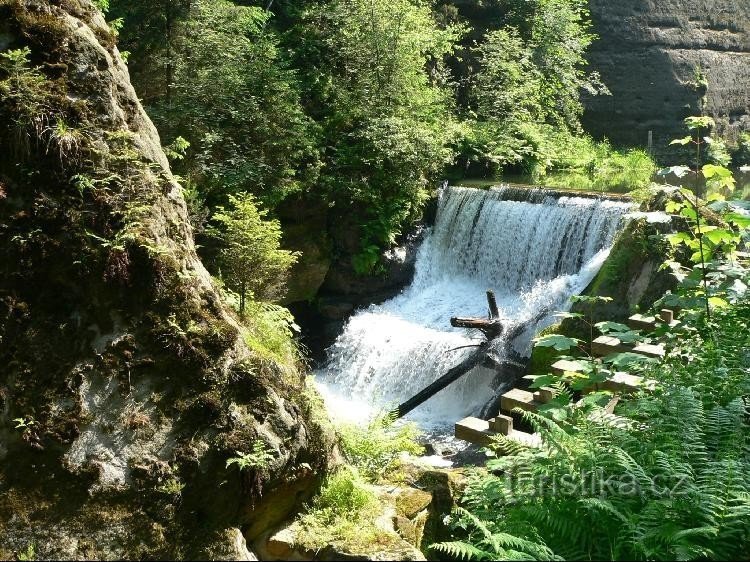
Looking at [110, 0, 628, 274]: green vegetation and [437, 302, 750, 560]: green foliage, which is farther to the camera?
[110, 0, 628, 274]: green vegetation

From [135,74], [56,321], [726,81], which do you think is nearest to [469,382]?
[56,321]

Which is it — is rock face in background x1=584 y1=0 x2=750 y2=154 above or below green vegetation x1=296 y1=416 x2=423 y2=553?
above

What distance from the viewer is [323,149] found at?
41.3 ft

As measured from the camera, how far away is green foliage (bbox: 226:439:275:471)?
10.6ft

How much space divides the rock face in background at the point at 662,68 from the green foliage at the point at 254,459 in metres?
21.1

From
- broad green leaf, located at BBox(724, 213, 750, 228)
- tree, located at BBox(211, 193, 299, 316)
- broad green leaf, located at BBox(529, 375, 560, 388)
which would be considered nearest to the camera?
broad green leaf, located at BBox(724, 213, 750, 228)

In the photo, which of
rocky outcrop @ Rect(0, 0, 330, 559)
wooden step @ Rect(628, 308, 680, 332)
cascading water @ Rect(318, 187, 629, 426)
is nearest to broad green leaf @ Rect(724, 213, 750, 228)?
wooden step @ Rect(628, 308, 680, 332)

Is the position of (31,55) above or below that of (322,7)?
below

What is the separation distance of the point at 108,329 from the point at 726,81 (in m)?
24.3

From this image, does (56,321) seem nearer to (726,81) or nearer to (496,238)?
(496,238)

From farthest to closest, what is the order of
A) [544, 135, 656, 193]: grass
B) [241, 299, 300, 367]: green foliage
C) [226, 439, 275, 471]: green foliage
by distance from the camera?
1. [544, 135, 656, 193]: grass
2. [241, 299, 300, 367]: green foliage
3. [226, 439, 275, 471]: green foliage

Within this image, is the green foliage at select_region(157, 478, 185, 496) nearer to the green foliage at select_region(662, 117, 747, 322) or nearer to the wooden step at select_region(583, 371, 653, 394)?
the wooden step at select_region(583, 371, 653, 394)

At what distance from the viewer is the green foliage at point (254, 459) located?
3.25 meters

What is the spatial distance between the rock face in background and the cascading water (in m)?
10.5
